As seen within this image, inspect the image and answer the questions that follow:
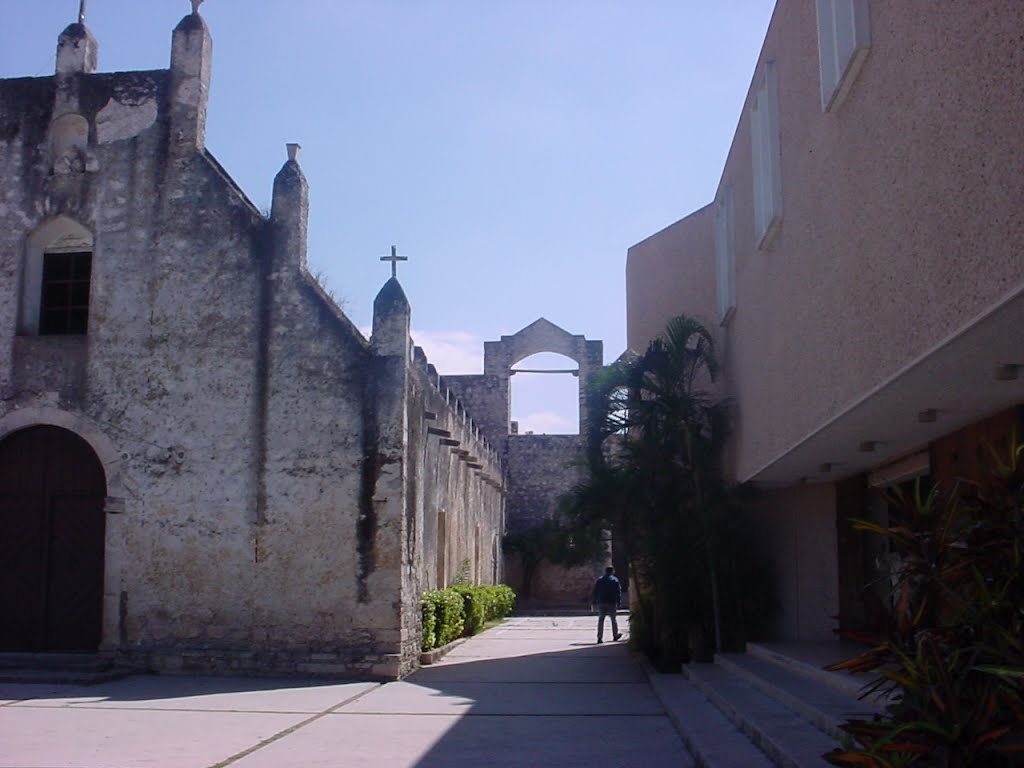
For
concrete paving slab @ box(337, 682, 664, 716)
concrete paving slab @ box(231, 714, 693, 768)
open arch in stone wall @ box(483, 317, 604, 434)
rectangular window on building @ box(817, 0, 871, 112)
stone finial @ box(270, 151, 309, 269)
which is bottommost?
concrete paving slab @ box(337, 682, 664, 716)

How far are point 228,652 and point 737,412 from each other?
23.2ft

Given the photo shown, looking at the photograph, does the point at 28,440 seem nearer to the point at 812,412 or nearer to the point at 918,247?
the point at 812,412

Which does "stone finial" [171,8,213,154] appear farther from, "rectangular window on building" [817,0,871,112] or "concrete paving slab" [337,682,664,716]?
"rectangular window on building" [817,0,871,112]

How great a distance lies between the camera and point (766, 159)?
1059 centimetres

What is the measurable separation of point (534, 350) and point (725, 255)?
68.9ft

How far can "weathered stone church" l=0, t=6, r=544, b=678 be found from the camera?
13.9 metres

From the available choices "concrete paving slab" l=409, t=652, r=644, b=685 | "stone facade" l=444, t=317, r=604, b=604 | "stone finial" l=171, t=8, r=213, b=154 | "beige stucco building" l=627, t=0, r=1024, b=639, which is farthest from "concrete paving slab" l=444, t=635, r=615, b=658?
"stone facade" l=444, t=317, r=604, b=604

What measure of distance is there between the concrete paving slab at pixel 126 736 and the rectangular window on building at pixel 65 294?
245 inches

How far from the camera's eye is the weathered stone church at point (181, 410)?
13.9 metres

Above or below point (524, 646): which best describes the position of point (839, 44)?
above

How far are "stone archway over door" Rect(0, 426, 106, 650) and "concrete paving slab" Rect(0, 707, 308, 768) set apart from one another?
371cm

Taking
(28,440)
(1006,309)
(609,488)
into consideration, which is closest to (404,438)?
(609,488)

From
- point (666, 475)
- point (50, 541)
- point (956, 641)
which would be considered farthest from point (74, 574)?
point (956, 641)

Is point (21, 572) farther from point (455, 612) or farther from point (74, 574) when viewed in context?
point (455, 612)
